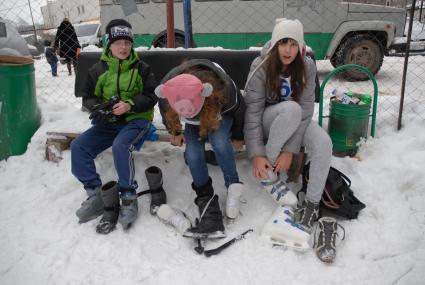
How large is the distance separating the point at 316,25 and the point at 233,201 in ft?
16.8

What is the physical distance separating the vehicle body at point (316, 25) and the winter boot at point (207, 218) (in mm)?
4814

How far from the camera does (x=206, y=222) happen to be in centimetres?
234

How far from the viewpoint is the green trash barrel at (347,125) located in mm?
3104

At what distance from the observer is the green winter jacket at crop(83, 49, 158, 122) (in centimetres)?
275

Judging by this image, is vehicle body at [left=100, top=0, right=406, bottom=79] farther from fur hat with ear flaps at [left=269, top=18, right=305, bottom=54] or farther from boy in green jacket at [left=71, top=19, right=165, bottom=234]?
fur hat with ear flaps at [left=269, top=18, right=305, bottom=54]

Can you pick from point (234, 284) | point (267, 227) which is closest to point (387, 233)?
point (267, 227)

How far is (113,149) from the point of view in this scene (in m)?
2.52

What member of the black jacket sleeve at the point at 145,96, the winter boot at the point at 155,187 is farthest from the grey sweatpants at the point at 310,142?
the black jacket sleeve at the point at 145,96

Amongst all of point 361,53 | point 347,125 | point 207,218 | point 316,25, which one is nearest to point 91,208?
point 207,218

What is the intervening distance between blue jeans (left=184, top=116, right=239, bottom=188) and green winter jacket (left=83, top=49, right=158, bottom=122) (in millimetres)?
493

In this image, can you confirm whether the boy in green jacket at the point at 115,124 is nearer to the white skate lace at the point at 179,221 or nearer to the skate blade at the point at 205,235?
the white skate lace at the point at 179,221

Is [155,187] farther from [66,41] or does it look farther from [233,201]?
[66,41]

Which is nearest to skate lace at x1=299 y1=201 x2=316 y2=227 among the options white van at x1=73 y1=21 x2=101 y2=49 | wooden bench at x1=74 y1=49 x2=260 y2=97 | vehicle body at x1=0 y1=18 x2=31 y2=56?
wooden bench at x1=74 y1=49 x2=260 y2=97

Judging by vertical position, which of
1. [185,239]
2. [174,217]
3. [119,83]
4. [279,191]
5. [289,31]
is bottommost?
[185,239]
